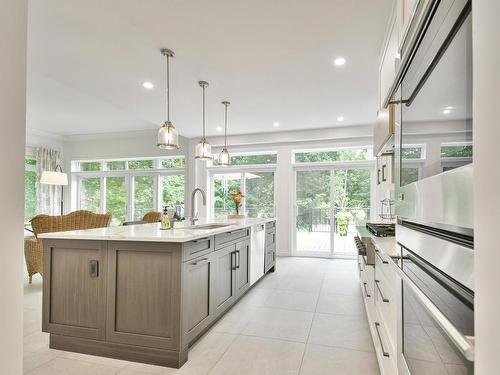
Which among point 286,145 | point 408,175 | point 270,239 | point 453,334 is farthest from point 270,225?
point 453,334

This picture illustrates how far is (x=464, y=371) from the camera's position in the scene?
53 cm

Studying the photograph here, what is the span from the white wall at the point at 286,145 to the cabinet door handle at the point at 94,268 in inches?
175

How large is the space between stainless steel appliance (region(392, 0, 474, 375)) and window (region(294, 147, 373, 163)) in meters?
5.31

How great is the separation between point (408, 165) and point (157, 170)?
7.17 metres

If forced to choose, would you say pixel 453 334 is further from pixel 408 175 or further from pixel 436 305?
pixel 408 175

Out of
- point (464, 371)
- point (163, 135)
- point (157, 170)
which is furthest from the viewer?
point (157, 170)

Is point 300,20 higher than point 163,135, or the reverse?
point 300,20

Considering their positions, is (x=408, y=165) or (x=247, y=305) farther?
(x=247, y=305)

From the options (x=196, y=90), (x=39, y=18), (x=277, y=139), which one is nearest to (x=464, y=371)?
(x=39, y=18)

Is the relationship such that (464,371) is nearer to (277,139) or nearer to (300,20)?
(300,20)

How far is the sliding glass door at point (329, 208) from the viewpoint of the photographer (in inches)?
236
